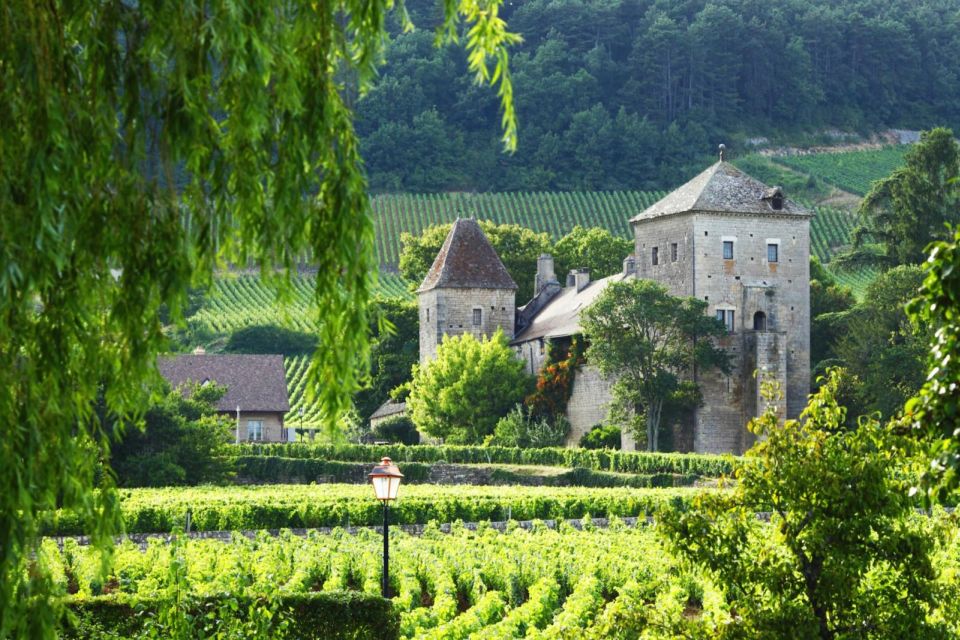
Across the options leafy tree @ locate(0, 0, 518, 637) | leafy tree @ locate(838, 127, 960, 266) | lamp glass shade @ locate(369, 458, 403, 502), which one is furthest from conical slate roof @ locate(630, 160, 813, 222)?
leafy tree @ locate(0, 0, 518, 637)

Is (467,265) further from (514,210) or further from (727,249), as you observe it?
(514,210)

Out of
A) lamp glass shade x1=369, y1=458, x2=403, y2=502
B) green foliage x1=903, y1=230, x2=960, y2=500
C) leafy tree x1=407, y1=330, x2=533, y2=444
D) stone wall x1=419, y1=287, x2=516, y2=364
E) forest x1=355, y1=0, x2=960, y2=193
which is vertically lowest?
lamp glass shade x1=369, y1=458, x2=403, y2=502

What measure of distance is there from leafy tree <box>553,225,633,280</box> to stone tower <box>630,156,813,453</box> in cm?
1598

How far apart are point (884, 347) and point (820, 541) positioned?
45.0 meters

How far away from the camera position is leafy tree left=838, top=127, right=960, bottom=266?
66125 mm

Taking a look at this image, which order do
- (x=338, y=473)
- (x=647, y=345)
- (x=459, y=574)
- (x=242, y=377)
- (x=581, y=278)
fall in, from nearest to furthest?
(x=459, y=574) → (x=338, y=473) → (x=647, y=345) → (x=581, y=278) → (x=242, y=377)

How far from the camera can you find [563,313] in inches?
2608

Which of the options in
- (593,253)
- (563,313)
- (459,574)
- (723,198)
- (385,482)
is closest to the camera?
(385,482)

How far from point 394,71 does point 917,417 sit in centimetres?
12881

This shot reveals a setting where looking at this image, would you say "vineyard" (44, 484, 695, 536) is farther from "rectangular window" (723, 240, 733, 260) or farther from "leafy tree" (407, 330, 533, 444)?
"leafy tree" (407, 330, 533, 444)

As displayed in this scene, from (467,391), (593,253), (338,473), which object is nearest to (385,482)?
(338,473)

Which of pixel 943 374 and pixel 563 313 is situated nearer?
pixel 943 374

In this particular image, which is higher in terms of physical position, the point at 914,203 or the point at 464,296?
the point at 914,203

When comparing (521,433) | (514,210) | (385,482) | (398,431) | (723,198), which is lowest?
(385,482)
